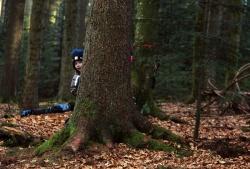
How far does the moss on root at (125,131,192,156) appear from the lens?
8195 millimetres

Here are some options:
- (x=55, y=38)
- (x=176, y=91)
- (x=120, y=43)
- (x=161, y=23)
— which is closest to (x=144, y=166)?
(x=120, y=43)

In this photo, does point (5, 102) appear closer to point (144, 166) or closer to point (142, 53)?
point (142, 53)

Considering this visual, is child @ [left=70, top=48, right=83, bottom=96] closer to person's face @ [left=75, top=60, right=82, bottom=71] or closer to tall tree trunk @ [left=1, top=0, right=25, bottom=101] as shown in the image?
person's face @ [left=75, top=60, right=82, bottom=71]

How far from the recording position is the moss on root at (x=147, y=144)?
8.20 metres

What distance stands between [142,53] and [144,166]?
5.20 metres

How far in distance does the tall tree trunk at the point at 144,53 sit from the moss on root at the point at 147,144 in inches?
150

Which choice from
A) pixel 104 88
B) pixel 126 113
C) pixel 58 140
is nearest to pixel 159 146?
pixel 126 113

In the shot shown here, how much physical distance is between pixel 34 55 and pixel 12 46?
19.0 ft

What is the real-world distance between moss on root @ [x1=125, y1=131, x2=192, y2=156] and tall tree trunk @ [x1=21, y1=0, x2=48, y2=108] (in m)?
5.96

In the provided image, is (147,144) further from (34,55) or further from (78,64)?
(34,55)

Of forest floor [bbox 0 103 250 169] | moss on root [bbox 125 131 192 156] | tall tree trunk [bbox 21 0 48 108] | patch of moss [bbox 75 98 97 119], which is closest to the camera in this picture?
forest floor [bbox 0 103 250 169]

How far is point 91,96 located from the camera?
8.06 metres

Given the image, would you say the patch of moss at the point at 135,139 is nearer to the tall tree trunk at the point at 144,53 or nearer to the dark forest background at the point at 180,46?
the dark forest background at the point at 180,46

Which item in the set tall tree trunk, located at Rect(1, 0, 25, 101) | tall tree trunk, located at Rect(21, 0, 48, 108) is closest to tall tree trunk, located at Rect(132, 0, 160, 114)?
tall tree trunk, located at Rect(21, 0, 48, 108)
